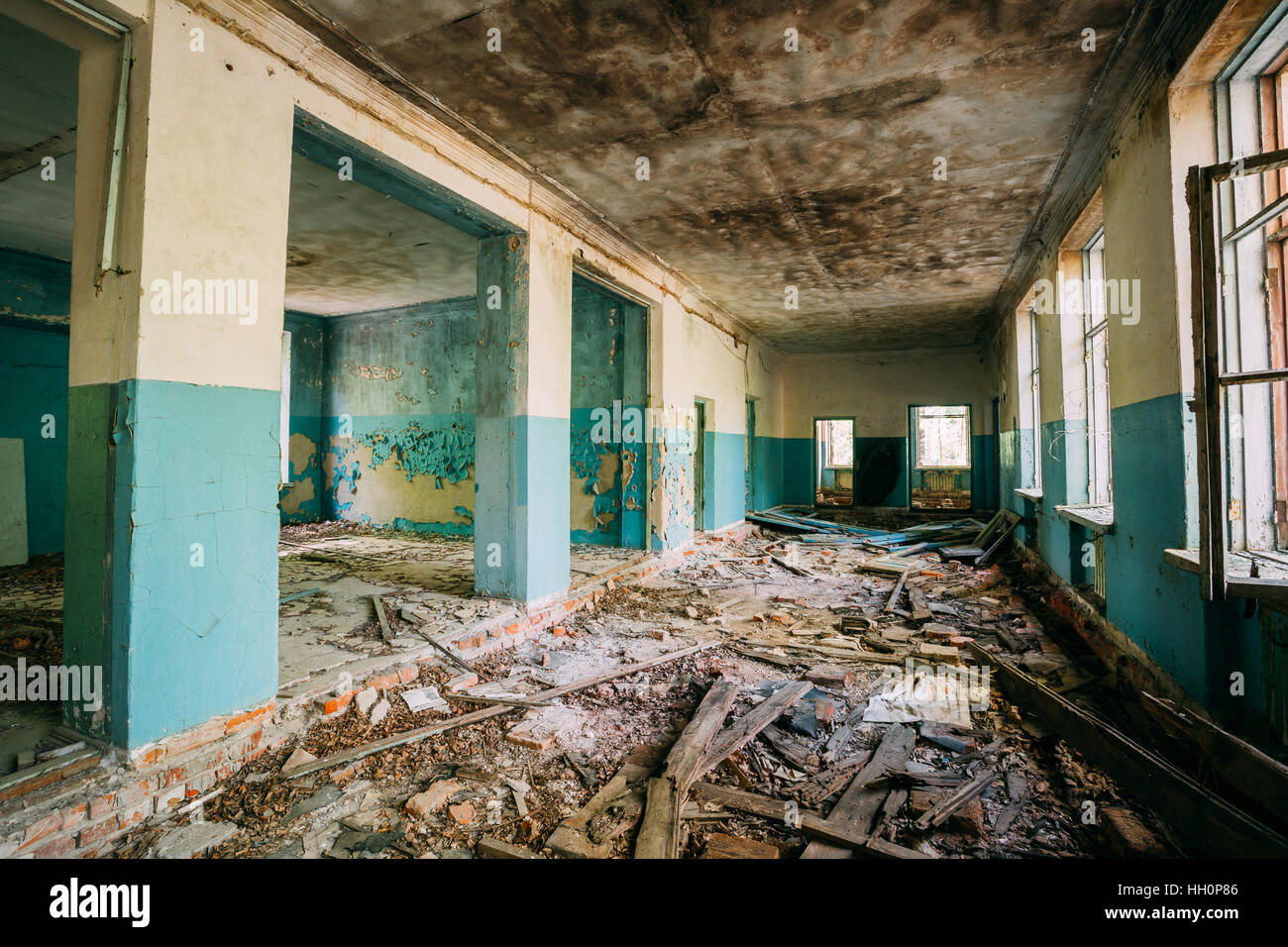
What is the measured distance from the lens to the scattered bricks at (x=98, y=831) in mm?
2238

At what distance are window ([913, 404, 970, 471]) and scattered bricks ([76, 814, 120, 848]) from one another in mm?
19646

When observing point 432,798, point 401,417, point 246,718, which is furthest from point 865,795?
point 401,417

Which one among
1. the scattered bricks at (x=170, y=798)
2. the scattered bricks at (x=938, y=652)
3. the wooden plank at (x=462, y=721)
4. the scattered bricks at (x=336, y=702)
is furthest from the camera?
the scattered bricks at (x=938, y=652)

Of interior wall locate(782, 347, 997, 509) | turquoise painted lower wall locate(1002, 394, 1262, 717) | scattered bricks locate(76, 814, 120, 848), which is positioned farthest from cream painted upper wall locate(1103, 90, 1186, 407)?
interior wall locate(782, 347, 997, 509)

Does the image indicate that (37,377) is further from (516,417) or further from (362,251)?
(516,417)

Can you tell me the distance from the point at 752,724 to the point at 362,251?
21.5 ft

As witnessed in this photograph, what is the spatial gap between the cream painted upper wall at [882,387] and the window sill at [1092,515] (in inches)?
290

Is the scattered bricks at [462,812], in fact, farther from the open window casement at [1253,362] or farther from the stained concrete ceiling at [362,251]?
the stained concrete ceiling at [362,251]

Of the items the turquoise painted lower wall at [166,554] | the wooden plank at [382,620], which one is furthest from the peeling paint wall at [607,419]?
the turquoise painted lower wall at [166,554]

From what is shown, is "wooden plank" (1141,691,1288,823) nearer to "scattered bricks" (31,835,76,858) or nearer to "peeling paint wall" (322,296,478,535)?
"scattered bricks" (31,835,76,858)

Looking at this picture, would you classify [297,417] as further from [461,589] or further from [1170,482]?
[1170,482]

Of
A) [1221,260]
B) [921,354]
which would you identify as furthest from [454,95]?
[921,354]

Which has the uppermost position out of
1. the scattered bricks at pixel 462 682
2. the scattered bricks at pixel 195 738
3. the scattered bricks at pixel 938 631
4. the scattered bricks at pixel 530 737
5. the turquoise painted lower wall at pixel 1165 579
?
the turquoise painted lower wall at pixel 1165 579
